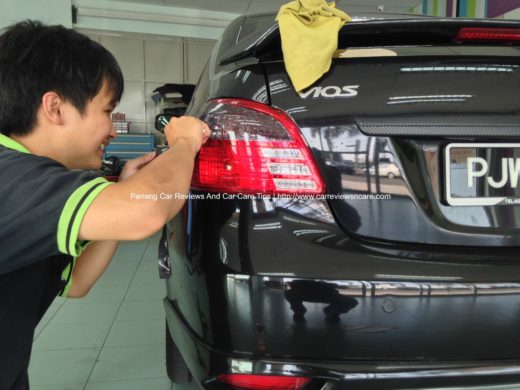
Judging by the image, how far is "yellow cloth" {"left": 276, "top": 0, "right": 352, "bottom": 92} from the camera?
82 cm

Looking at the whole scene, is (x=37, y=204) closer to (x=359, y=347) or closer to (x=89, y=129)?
(x=89, y=129)

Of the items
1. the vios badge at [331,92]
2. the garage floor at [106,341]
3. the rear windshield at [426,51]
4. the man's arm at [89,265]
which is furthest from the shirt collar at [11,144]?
the garage floor at [106,341]

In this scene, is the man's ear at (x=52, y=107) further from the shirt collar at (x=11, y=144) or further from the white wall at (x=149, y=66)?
the white wall at (x=149, y=66)

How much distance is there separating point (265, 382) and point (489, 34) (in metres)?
0.89

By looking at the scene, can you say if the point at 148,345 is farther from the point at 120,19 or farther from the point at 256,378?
the point at 120,19

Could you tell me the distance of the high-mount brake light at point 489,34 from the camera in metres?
0.93

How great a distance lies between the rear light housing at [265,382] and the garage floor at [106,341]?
1026mm

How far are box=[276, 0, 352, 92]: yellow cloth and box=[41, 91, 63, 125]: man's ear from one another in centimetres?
44

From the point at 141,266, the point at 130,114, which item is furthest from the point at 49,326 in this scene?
the point at 130,114

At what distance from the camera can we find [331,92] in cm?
82

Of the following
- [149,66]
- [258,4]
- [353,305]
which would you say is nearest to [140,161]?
[353,305]

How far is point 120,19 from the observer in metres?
6.99

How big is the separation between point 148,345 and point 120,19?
640 cm

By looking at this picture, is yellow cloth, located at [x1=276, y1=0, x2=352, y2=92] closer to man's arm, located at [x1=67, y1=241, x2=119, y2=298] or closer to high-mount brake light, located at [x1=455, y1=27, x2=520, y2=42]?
high-mount brake light, located at [x1=455, y1=27, x2=520, y2=42]
